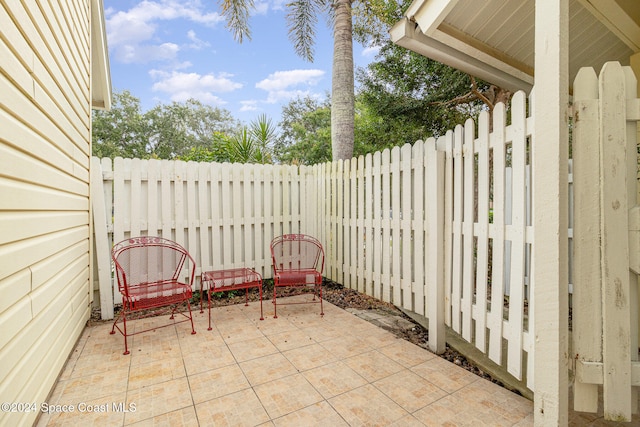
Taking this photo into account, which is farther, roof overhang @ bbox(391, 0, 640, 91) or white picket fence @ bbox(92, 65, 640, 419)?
roof overhang @ bbox(391, 0, 640, 91)

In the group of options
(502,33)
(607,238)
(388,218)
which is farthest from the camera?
(388,218)

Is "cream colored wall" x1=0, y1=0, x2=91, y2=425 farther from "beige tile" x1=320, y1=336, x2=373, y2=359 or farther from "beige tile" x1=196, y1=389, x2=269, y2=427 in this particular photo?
"beige tile" x1=320, y1=336, x2=373, y2=359

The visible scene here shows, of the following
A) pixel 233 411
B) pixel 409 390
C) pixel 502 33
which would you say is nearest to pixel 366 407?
pixel 409 390

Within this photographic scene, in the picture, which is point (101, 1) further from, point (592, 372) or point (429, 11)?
point (592, 372)

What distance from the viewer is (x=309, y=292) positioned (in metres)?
4.51

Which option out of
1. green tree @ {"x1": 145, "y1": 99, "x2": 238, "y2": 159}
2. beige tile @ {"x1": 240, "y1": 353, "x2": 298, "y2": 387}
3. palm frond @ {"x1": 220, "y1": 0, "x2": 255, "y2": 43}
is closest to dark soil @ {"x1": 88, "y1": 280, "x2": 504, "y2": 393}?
beige tile @ {"x1": 240, "y1": 353, "x2": 298, "y2": 387}

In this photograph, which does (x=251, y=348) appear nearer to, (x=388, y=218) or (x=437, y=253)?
(x=437, y=253)

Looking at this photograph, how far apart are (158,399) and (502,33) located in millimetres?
3959

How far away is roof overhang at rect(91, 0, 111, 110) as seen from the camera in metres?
3.64

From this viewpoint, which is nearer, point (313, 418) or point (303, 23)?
point (313, 418)

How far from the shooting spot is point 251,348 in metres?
2.73

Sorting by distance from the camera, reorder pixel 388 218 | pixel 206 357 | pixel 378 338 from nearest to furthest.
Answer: pixel 206 357 → pixel 378 338 → pixel 388 218

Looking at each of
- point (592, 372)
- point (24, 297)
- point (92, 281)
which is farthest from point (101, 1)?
point (592, 372)

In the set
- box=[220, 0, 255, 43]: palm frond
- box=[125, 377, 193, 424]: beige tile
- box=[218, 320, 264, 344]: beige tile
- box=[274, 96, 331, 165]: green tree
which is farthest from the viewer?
box=[274, 96, 331, 165]: green tree
